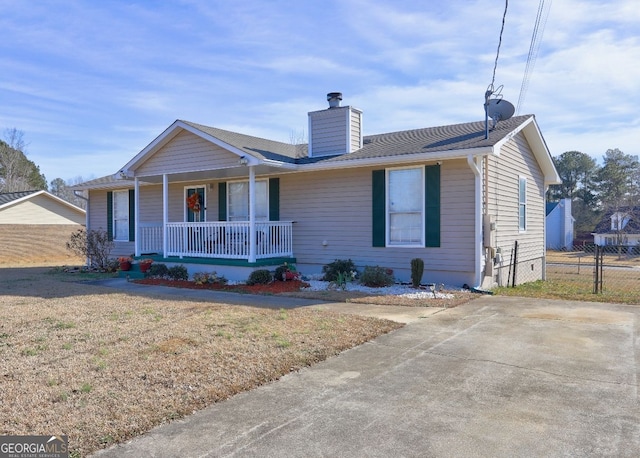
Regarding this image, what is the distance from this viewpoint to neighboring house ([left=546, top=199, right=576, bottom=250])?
3959 cm

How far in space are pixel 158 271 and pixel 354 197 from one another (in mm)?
5507

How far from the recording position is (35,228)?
24.6 metres

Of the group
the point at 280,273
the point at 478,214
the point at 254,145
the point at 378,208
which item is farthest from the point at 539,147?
the point at 280,273

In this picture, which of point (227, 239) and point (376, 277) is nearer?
point (376, 277)

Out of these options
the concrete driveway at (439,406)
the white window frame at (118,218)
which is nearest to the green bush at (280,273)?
the concrete driveway at (439,406)

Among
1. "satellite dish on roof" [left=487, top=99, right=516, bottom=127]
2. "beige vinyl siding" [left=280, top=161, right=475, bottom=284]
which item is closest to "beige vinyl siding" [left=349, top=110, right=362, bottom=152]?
"beige vinyl siding" [left=280, top=161, right=475, bottom=284]

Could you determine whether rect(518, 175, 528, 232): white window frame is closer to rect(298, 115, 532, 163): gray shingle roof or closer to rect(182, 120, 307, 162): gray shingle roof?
rect(298, 115, 532, 163): gray shingle roof

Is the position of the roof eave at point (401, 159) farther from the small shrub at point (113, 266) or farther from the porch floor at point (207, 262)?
the small shrub at point (113, 266)

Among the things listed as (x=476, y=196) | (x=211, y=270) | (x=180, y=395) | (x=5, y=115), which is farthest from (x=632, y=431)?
(x=5, y=115)

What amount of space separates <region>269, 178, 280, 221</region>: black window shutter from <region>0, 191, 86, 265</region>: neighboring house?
1394cm

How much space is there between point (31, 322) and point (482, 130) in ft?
32.1

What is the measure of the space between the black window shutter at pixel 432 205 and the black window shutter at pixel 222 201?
589 cm

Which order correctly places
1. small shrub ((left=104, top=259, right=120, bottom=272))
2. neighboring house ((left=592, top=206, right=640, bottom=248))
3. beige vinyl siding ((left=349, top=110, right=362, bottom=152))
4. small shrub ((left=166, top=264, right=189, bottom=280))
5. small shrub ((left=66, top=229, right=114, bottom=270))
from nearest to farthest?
small shrub ((left=166, top=264, right=189, bottom=280))
beige vinyl siding ((left=349, top=110, right=362, bottom=152))
small shrub ((left=104, top=259, right=120, bottom=272))
small shrub ((left=66, top=229, right=114, bottom=270))
neighboring house ((left=592, top=206, right=640, bottom=248))

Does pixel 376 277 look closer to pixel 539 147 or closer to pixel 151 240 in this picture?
pixel 539 147
